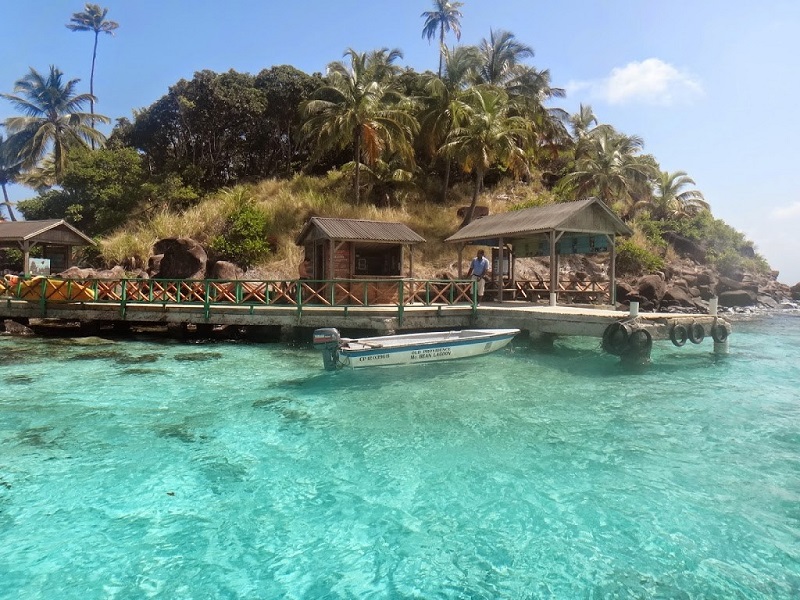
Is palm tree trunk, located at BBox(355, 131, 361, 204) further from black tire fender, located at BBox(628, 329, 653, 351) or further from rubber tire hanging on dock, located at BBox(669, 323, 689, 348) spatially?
black tire fender, located at BBox(628, 329, 653, 351)

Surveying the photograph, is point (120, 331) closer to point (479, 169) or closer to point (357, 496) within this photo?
Answer: point (357, 496)

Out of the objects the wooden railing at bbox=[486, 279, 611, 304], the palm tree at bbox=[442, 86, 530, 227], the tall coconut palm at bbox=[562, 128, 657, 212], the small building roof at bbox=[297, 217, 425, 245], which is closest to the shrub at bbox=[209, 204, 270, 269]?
the small building roof at bbox=[297, 217, 425, 245]

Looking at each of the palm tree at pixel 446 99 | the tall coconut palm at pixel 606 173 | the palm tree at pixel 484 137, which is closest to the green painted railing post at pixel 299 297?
the palm tree at pixel 484 137

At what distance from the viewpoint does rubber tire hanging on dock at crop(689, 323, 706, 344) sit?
15.2 meters

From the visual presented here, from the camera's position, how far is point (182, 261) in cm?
2748

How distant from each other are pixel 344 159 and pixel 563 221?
2885cm

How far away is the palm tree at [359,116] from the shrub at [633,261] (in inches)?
632

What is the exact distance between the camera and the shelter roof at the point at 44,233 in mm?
25812

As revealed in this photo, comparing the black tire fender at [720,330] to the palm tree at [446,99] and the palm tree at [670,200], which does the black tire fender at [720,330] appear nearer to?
the palm tree at [446,99]

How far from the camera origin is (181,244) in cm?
2764

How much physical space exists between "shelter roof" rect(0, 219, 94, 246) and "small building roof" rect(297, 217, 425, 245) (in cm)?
1556

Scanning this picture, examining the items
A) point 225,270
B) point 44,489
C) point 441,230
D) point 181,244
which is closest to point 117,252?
point 181,244

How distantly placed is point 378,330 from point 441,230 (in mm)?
19764

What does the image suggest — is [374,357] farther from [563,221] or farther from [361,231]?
[563,221]
